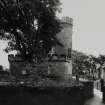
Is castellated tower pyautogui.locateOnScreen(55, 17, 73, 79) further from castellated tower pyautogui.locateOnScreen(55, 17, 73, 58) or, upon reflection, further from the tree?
the tree

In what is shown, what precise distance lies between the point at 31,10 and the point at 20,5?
1244mm

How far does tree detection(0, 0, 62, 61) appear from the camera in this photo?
76.9 ft

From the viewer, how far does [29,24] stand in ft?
81.3

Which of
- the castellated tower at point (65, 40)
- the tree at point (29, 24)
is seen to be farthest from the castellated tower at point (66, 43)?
the tree at point (29, 24)

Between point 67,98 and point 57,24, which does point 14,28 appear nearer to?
point 57,24

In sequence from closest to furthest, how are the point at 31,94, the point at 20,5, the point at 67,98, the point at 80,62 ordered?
the point at 31,94, the point at 67,98, the point at 20,5, the point at 80,62

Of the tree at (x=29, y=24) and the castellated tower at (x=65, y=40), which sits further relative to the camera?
the castellated tower at (x=65, y=40)

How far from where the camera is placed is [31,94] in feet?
58.3

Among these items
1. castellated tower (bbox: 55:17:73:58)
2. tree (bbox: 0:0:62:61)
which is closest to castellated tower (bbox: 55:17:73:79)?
castellated tower (bbox: 55:17:73:58)

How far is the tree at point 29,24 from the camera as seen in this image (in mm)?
23453

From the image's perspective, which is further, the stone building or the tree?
the stone building

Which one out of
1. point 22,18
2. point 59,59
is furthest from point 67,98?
point 59,59

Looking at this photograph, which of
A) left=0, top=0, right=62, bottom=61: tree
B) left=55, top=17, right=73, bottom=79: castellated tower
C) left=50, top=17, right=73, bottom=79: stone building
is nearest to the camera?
left=0, top=0, right=62, bottom=61: tree

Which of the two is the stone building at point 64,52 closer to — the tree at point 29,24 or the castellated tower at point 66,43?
the castellated tower at point 66,43
